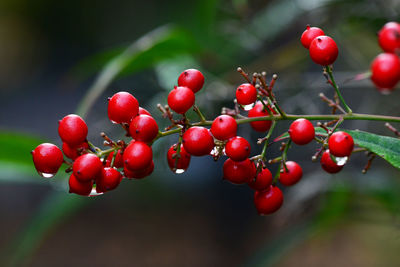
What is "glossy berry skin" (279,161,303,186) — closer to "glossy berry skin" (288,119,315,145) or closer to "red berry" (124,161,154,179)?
"glossy berry skin" (288,119,315,145)

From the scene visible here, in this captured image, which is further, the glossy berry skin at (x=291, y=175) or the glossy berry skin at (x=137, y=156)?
the glossy berry skin at (x=291, y=175)

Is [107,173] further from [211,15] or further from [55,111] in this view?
[55,111]

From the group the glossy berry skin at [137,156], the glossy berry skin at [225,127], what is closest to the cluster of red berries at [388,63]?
the glossy berry skin at [225,127]

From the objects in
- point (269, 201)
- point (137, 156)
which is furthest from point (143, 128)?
point (269, 201)

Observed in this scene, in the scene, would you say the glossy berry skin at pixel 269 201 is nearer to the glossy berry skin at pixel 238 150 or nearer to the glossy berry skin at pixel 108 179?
the glossy berry skin at pixel 238 150

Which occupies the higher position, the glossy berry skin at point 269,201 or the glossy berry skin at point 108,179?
the glossy berry skin at point 108,179

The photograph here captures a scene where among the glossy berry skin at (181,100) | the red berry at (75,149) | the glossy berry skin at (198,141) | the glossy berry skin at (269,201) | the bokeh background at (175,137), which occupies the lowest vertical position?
the glossy berry skin at (269,201)

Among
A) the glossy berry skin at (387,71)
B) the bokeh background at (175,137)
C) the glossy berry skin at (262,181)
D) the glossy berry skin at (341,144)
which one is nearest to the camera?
the glossy berry skin at (387,71)
